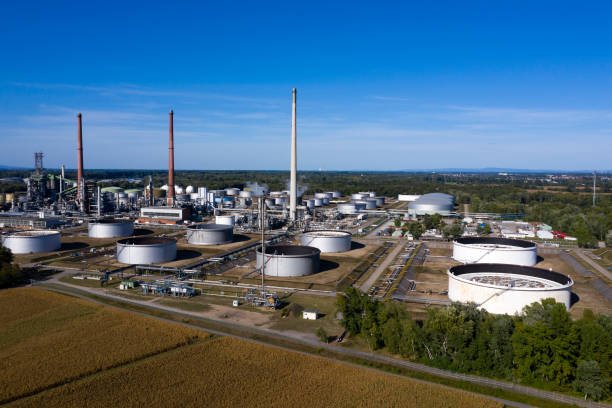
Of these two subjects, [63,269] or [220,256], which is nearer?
[63,269]

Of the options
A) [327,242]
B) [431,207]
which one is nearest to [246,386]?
[327,242]

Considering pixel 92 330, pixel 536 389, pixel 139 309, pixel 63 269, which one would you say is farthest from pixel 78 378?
pixel 63 269

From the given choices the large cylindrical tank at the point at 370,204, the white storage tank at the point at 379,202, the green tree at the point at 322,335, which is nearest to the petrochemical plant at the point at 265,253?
the green tree at the point at 322,335

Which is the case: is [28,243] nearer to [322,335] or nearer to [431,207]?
[322,335]

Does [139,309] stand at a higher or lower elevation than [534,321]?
lower

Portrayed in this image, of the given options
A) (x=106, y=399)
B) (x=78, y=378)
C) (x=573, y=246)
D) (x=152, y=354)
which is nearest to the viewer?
(x=106, y=399)

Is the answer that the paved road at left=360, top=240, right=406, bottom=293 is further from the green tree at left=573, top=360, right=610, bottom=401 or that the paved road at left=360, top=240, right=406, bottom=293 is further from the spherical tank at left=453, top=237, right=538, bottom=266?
the green tree at left=573, top=360, right=610, bottom=401

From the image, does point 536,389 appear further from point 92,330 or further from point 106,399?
point 92,330

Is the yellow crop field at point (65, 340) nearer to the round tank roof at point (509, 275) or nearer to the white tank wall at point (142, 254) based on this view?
the white tank wall at point (142, 254)

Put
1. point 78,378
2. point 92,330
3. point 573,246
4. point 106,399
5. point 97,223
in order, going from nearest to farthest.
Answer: point 106,399, point 78,378, point 92,330, point 573,246, point 97,223
